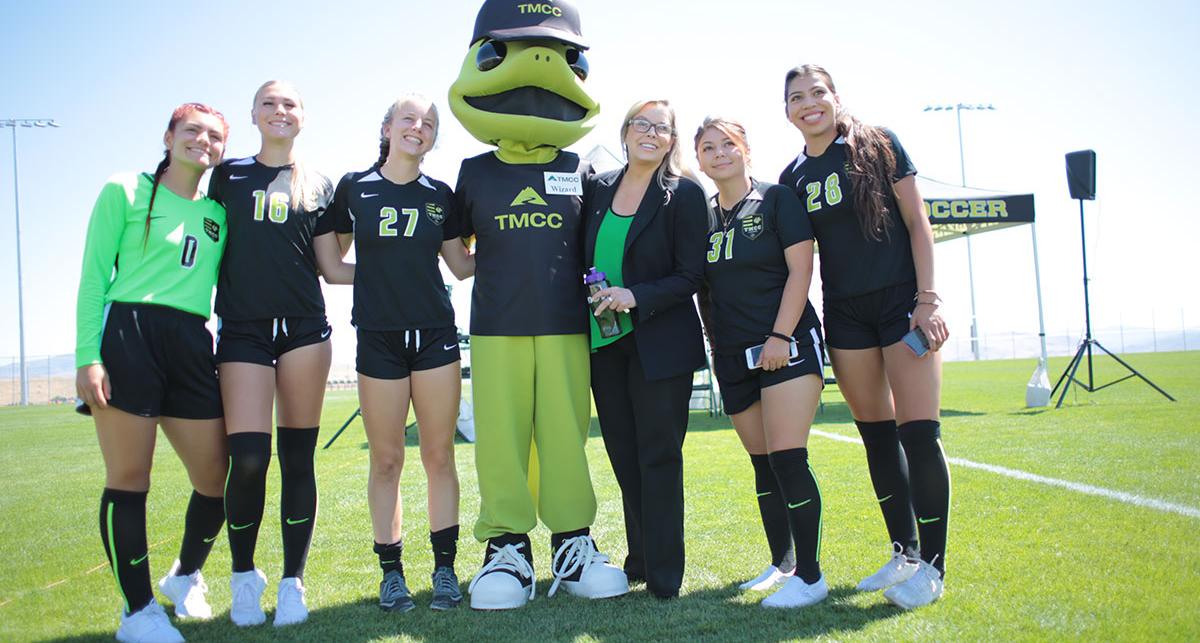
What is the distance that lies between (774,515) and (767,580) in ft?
0.98

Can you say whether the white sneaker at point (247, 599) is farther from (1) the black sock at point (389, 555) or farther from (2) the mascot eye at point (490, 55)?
(2) the mascot eye at point (490, 55)

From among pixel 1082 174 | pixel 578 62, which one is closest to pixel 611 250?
pixel 578 62

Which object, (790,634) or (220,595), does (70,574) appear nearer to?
(220,595)

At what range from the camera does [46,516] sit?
247 inches

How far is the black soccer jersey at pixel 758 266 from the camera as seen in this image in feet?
11.3

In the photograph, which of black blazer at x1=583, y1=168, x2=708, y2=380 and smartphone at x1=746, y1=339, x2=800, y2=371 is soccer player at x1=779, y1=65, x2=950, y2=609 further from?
black blazer at x1=583, y1=168, x2=708, y2=380

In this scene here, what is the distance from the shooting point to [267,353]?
3.40 metres

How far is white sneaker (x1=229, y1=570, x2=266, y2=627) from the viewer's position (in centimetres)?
329

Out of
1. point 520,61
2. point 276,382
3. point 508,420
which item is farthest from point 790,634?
point 520,61

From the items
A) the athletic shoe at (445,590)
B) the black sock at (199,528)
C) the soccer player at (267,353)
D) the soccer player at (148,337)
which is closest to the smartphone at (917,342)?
the athletic shoe at (445,590)

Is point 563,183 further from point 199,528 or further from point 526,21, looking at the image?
point 199,528

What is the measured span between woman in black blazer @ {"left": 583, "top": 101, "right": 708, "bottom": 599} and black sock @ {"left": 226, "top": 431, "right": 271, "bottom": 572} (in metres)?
1.47

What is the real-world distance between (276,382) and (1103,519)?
4420mm

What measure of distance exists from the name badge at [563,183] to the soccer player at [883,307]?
0.99 m
